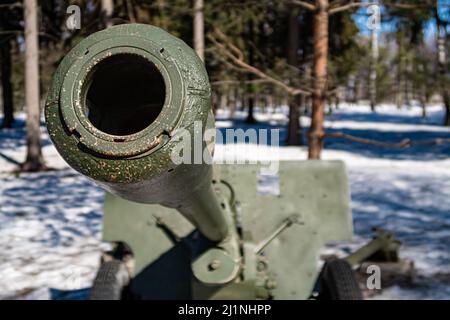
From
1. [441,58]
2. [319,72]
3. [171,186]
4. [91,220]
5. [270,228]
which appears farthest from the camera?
[441,58]

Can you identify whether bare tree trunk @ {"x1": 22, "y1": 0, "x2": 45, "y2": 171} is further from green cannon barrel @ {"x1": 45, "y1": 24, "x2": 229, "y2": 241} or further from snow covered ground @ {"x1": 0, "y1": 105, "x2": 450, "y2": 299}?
green cannon barrel @ {"x1": 45, "y1": 24, "x2": 229, "y2": 241}

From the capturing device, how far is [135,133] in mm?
1166

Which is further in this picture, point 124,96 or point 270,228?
point 270,228

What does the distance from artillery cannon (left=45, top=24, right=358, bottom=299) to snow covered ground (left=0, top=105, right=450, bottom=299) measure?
102cm

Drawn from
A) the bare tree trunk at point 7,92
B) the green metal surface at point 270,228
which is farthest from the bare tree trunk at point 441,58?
the bare tree trunk at point 7,92

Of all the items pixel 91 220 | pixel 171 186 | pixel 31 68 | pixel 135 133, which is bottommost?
pixel 91 220

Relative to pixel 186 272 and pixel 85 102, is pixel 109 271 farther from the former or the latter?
pixel 85 102

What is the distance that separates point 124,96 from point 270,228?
253cm

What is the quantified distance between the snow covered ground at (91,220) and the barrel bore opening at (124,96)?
339 centimetres

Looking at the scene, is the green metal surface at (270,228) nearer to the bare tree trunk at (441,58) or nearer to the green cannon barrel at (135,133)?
the green cannon barrel at (135,133)

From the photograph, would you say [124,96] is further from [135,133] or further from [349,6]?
[349,6]

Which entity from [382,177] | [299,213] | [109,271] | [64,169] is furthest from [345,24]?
[109,271]

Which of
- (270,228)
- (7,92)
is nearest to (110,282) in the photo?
(270,228)
